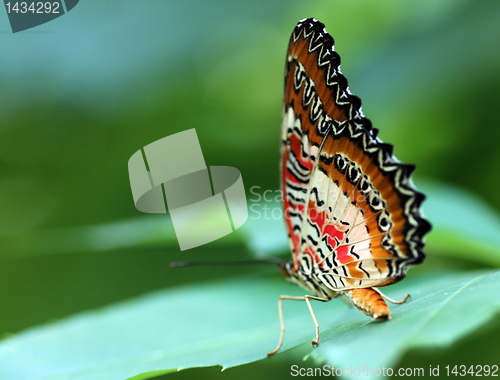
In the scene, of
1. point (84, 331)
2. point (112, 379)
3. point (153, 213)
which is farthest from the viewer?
point (153, 213)

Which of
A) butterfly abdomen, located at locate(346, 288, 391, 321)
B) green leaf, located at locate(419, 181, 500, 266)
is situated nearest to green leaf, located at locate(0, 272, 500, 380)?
butterfly abdomen, located at locate(346, 288, 391, 321)

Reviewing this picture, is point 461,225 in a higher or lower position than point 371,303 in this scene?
higher

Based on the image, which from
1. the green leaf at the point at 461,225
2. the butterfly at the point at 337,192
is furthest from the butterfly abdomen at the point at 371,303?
the green leaf at the point at 461,225

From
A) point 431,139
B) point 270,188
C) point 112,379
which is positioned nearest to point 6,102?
point 270,188

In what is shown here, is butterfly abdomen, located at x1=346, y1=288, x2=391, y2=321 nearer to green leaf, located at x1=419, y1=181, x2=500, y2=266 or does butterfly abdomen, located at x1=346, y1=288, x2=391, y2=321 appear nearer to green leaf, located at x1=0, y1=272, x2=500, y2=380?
green leaf, located at x1=0, y1=272, x2=500, y2=380

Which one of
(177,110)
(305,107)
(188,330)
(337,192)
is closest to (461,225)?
(337,192)

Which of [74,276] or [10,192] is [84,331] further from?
[10,192]

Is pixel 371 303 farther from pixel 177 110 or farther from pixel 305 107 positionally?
pixel 177 110
